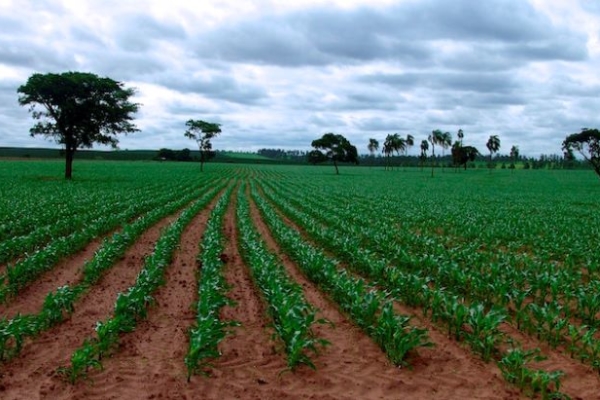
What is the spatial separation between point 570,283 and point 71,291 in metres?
8.79

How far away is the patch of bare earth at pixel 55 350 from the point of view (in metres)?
5.17

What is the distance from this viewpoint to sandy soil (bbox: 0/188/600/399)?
17.2 feet

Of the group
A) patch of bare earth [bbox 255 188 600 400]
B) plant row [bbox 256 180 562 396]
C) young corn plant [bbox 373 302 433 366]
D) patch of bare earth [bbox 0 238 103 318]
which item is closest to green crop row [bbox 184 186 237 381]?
young corn plant [bbox 373 302 433 366]

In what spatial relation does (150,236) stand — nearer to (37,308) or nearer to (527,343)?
(37,308)

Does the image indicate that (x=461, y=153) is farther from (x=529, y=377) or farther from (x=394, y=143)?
(x=529, y=377)

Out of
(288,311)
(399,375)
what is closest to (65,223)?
(288,311)

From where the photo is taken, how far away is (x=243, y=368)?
19.2 feet

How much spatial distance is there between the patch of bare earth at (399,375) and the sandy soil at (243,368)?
0.01 metres

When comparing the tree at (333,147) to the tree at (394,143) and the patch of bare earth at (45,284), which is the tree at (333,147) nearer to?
the tree at (394,143)

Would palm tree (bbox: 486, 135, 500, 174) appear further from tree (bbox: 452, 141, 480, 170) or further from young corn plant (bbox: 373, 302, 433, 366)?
young corn plant (bbox: 373, 302, 433, 366)

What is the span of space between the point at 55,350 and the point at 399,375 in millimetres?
4243

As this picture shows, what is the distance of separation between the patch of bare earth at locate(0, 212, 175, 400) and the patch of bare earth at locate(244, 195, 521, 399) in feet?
9.05

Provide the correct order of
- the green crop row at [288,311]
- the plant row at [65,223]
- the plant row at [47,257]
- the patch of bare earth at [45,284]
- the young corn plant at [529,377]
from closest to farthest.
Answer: the young corn plant at [529,377]
the green crop row at [288,311]
the patch of bare earth at [45,284]
the plant row at [47,257]
the plant row at [65,223]

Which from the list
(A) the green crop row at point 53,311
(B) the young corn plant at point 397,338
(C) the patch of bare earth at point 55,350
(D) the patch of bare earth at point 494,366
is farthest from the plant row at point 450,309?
(A) the green crop row at point 53,311
